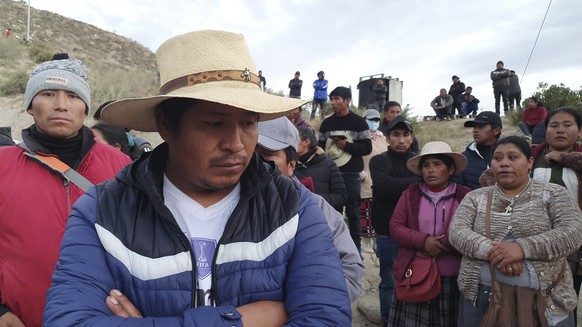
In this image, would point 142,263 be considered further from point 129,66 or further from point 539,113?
point 129,66

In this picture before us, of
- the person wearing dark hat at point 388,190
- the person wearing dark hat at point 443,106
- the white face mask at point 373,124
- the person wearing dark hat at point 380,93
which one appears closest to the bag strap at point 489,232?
the person wearing dark hat at point 388,190

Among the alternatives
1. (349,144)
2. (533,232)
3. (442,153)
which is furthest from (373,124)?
(533,232)

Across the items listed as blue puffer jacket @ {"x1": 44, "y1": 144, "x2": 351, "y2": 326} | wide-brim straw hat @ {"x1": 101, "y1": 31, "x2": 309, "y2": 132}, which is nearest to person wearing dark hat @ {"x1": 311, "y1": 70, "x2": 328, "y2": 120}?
wide-brim straw hat @ {"x1": 101, "y1": 31, "x2": 309, "y2": 132}

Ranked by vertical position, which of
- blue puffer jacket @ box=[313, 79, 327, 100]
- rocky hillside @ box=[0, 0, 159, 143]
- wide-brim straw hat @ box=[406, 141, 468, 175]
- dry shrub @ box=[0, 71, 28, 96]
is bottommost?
wide-brim straw hat @ box=[406, 141, 468, 175]

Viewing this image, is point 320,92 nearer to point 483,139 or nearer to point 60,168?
point 483,139

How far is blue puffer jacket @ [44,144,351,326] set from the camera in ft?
4.22

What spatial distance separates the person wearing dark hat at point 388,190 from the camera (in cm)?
424

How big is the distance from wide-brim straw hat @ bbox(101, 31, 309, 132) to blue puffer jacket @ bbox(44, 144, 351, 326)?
252 millimetres

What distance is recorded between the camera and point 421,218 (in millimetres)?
→ 3572

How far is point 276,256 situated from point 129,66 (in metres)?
31.5

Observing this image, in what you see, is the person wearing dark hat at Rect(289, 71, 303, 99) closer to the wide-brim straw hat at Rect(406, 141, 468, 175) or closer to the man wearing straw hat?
the wide-brim straw hat at Rect(406, 141, 468, 175)

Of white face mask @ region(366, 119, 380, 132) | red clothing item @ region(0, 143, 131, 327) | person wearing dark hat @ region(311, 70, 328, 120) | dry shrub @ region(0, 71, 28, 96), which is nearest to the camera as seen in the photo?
red clothing item @ region(0, 143, 131, 327)

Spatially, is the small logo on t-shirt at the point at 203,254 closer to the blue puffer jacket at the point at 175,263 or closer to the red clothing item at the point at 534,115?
the blue puffer jacket at the point at 175,263

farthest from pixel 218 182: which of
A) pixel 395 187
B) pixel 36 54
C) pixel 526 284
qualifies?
pixel 36 54
